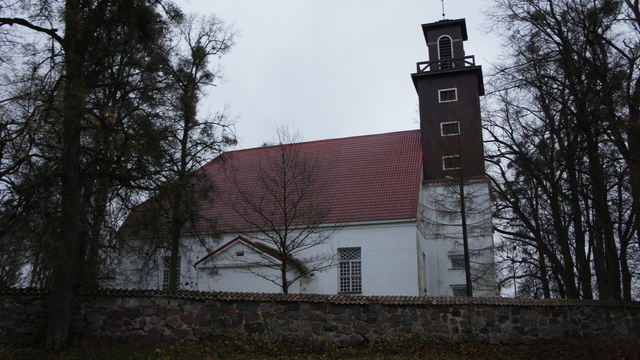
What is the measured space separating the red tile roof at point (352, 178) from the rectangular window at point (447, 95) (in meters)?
2.14

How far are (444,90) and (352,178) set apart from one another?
6.64m

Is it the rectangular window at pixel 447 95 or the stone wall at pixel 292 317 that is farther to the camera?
the rectangular window at pixel 447 95

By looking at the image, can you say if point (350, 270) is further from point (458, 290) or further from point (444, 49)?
point (444, 49)

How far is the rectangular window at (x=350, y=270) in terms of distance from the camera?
24.4m

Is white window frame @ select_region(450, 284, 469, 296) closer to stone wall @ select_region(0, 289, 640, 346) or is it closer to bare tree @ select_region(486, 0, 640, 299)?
bare tree @ select_region(486, 0, 640, 299)

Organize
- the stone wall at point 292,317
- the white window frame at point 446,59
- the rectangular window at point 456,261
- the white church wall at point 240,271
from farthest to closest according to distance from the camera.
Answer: the white window frame at point 446,59 → the rectangular window at point 456,261 → the white church wall at point 240,271 → the stone wall at point 292,317

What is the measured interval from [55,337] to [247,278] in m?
11.9

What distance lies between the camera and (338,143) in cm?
3019

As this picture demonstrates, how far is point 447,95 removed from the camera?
93.4 ft

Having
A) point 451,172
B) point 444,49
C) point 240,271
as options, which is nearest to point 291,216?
point 240,271

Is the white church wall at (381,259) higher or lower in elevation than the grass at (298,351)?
higher

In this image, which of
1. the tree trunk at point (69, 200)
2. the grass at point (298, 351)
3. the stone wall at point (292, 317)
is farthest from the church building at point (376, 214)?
the tree trunk at point (69, 200)

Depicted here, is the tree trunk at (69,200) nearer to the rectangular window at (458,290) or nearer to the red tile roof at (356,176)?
the red tile roof at (356,176)

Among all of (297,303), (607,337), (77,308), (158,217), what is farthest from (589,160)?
(77,308)
